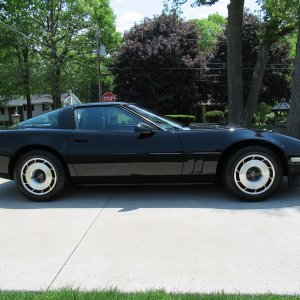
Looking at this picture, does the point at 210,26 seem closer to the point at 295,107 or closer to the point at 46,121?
the point at 295,107

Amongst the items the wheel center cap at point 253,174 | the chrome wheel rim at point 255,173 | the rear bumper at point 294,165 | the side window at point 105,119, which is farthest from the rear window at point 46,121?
the rear bumper at point 294,165

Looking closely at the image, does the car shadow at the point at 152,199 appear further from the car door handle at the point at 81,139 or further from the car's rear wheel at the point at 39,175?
the car door handle at the point at 81,139

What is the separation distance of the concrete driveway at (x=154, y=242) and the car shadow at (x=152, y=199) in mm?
14

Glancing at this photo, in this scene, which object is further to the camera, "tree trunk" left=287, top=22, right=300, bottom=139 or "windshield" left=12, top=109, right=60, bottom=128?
"tree trunk" left=287, top=22, right=300, bottom=139

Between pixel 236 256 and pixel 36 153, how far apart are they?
3.23 m

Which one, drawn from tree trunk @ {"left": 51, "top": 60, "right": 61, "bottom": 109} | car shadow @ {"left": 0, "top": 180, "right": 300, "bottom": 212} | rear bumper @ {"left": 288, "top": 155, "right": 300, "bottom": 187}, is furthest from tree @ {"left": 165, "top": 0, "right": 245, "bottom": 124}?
tree trunk @ {"left": 51, "top": 60, "right": 61, "bottom": 109}

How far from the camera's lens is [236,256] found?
3578 mm

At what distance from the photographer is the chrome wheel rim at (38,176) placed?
18.7ft

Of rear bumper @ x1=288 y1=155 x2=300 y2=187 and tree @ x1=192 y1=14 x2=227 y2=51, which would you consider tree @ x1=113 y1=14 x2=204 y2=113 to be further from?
rear bumper @ x1=288 y1=155 x2=300 y2=187

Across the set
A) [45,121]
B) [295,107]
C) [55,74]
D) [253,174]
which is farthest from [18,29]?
[253,174]

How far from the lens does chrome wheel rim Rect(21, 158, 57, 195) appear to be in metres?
5.70

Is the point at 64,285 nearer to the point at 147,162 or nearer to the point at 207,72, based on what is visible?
the point at 147,162

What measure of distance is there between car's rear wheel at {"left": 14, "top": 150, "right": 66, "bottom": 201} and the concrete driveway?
0.17 metres

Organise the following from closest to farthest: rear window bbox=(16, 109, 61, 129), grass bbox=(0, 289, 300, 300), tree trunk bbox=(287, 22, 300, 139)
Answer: grass bbox=(0, 289, 300, 300) → rear window bbox=(16, 109, 61, 129) → tree trunk bbox=(287, 22, 300, 139)
